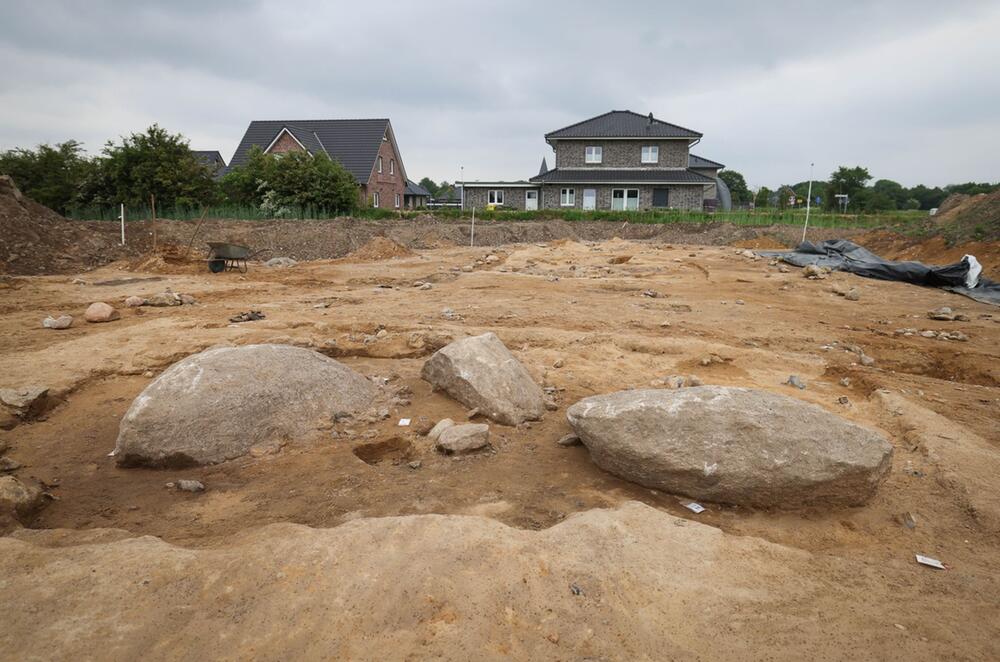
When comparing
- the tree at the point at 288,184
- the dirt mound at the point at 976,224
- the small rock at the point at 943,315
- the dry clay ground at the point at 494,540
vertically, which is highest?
the tree at the point at 288,184

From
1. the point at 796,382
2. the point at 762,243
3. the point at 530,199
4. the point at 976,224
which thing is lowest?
the point at 796,382

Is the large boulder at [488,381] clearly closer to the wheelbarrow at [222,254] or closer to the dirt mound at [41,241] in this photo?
the wheelbarrow at [222,254]

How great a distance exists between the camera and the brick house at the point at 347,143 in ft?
104

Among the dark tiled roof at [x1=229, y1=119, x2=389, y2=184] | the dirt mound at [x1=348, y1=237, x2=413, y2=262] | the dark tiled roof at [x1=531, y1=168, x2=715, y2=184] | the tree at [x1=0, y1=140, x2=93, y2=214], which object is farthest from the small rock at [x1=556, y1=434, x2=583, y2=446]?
the dark tiled roof at [x1=229, y1=119, x2=389, y2=184]

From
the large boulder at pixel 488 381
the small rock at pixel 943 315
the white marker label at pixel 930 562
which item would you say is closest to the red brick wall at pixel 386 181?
the small rock at pixel 943 315

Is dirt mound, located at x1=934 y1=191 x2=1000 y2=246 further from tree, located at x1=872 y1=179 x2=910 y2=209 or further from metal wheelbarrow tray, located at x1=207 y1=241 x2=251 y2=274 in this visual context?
tree, located at x1=872 y1=179 x2=910 y2=209

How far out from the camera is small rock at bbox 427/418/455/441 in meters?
4.03

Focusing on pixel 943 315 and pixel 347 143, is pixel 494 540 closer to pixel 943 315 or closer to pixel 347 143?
pixel 943 315

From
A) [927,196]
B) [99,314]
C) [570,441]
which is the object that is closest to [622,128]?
[99,314]

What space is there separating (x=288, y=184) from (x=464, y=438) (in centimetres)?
2176

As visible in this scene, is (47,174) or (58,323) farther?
(47,174)

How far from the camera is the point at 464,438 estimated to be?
3826 millimetres

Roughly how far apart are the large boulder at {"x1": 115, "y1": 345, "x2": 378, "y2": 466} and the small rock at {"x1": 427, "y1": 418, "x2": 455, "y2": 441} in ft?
2.60

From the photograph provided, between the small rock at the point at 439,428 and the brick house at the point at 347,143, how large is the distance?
28688 mm
